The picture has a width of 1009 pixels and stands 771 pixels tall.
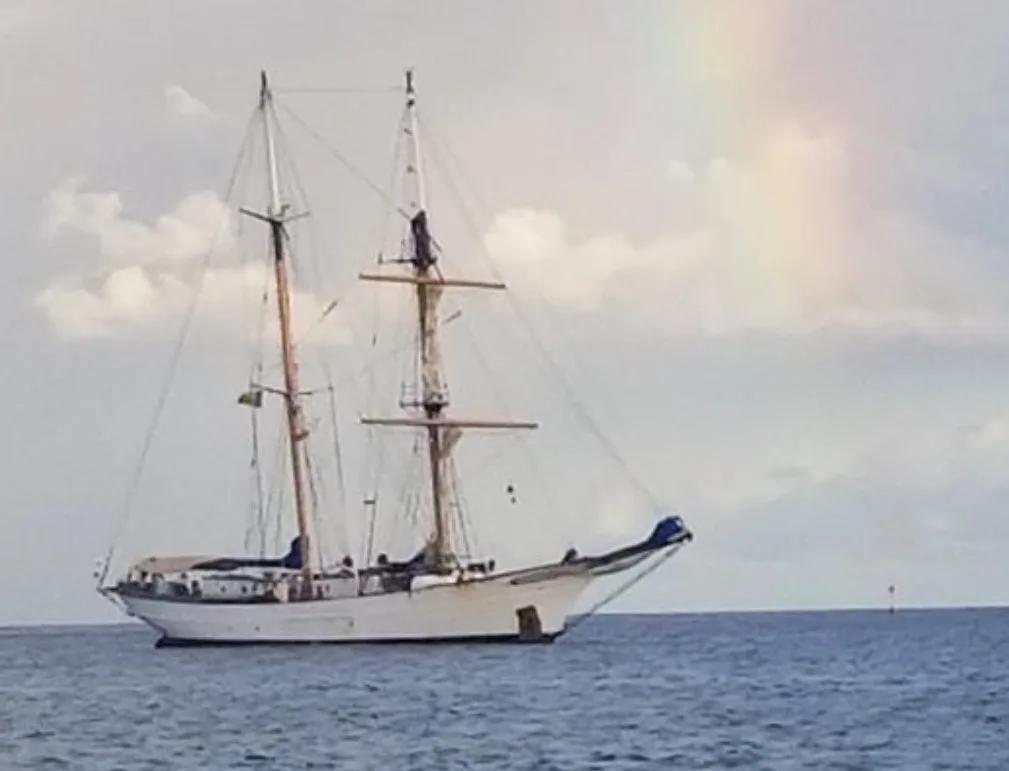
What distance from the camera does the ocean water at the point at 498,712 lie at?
68250 mm

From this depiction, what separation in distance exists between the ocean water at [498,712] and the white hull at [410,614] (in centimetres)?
112

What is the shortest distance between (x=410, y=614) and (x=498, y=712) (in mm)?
43626

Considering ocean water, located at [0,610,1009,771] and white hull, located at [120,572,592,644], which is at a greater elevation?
white hull, located at [120,572,592,644]

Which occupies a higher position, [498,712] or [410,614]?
[410,614]

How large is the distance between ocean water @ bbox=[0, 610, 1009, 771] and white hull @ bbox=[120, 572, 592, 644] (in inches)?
44.2

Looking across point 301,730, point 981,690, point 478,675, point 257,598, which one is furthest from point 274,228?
point 301,730

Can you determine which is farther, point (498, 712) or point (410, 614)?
point (410, 614)

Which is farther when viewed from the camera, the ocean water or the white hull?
the white hull

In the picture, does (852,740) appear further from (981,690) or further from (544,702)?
(981,690)

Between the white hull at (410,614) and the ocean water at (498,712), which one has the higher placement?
the white hull at (410,614)

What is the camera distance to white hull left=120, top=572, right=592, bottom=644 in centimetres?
12638

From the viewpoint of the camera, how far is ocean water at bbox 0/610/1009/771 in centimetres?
6825

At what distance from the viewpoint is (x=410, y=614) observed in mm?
127188

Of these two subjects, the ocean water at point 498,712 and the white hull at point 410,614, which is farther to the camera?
the white hull at point 410,614
